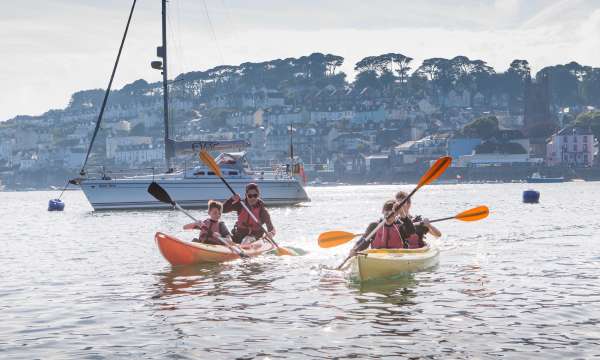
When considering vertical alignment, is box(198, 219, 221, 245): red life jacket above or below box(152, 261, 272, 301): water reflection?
above

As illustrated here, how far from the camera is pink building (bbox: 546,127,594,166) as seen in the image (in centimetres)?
16900

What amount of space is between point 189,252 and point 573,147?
535 ft

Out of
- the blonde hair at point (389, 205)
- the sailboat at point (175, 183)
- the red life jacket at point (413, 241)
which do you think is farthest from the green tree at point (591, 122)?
the blonde hair at point (389, 205)

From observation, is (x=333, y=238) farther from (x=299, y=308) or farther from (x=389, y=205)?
(x=299, y=308)

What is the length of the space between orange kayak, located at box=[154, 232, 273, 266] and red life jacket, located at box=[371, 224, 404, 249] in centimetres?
397

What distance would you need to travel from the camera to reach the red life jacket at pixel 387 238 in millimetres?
15914

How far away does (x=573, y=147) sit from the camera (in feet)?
559

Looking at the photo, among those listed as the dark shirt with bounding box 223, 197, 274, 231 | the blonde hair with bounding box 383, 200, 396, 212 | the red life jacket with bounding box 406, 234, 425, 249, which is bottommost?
the red life jacket with bounding box 406, 234, 425, 249

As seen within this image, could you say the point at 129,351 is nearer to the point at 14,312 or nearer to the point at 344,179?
the point at 14,312

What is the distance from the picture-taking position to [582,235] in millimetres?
28531

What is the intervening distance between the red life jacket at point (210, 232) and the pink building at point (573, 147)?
160 meters

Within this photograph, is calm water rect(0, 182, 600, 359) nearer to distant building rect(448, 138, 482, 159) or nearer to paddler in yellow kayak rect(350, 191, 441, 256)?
paddler in yellow kayak rect(350, 191, 441, 256)

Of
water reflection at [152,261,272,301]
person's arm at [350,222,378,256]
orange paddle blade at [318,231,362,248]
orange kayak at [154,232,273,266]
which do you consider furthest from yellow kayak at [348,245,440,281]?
orange kayak at [154,232,273,266]

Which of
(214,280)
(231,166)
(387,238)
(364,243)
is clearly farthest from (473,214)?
(231,166)
